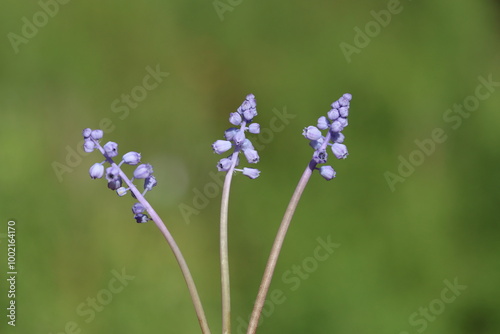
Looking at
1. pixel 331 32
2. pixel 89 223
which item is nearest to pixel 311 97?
pixel 331 32

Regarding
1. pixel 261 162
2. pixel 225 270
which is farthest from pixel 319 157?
pixel 261 162

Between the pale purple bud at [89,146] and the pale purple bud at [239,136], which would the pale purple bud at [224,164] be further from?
the pale purple bud at [89,146]

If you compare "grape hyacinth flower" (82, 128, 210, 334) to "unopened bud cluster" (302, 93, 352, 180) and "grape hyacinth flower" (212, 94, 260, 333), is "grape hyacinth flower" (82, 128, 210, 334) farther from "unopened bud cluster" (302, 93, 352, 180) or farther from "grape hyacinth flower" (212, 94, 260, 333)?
"unopened bud cluster" (302, 93, 352, 180)

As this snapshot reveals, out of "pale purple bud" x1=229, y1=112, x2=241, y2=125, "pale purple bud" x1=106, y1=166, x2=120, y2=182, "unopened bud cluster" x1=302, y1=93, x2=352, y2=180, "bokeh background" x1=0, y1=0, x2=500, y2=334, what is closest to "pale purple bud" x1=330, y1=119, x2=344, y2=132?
"unopened bud cluster" x1=302, y1=93, x2=352, y2=180

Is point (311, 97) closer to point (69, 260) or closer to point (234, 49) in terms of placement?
point (234, 49)

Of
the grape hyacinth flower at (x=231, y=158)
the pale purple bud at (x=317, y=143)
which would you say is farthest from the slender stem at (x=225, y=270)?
the pale purple bud at (x=317, y=143)

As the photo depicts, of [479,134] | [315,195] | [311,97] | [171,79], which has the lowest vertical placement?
[479,134]

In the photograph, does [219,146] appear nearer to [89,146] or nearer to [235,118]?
[235,118]
